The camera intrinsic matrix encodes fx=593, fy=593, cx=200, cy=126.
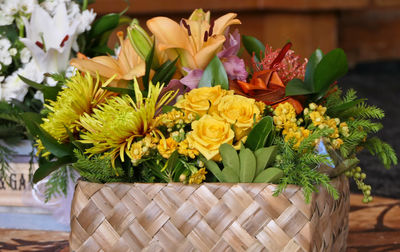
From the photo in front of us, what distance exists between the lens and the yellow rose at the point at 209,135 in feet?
1.89

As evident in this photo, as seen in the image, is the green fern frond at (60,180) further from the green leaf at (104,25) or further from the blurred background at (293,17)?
the blurred background at (293,17)

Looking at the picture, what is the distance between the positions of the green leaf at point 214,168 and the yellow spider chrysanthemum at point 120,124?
0.07 meters

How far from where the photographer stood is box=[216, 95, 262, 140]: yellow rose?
59 centimetres

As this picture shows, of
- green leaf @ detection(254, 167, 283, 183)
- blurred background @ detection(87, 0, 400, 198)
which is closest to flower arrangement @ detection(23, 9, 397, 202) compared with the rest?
green leaf @ detection(254, 167, 283, 183)

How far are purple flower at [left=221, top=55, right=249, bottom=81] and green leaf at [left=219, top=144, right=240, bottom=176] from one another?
5.3 inches

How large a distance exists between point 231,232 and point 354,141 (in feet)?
0.62

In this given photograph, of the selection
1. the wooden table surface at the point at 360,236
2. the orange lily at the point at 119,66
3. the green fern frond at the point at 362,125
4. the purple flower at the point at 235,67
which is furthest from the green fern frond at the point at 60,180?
the green fern frond at the point at 362,125

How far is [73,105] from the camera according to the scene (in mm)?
631

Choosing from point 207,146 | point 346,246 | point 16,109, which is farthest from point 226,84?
point 16,109

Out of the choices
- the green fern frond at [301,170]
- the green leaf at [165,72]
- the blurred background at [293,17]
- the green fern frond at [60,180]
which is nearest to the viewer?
the green fern frond at [301,170]

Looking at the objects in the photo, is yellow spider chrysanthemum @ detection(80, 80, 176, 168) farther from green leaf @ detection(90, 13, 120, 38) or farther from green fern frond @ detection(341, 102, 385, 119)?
green leaf @ detection(90, 13, 120, 38)

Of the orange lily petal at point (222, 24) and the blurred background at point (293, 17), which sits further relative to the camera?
the blurred background at point (293, 17)

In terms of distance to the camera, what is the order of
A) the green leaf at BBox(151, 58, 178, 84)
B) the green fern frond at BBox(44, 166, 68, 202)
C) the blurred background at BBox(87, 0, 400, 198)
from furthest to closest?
the blurred background at BBox(87, 0, 400, 198) < the green fern frond at BBox(44, 166, 68, 202) < the green leaf at BBox(151, 58, 178, 84)

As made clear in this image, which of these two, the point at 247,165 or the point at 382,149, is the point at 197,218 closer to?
the point at 247,165
